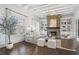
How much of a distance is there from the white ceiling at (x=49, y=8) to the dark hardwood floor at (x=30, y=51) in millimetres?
722

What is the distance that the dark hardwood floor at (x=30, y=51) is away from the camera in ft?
7.79

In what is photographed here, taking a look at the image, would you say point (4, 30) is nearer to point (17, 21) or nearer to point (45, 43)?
point (17, 21)

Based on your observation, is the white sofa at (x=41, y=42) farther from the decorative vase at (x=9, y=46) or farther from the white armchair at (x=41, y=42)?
the decorative vase at (x=9, y=46)

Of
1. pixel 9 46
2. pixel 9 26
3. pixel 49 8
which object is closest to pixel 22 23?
pixel 9 26

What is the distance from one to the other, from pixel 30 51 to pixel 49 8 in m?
1.00

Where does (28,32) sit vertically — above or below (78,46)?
above

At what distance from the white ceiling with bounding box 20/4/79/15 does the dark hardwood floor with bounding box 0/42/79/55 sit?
0.72 meters

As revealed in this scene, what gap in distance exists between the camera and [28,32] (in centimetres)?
239

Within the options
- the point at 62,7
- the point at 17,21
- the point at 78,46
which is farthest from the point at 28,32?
the point at 78,46

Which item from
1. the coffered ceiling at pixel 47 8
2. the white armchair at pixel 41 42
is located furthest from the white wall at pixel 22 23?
the white armchair at pixel 41 42

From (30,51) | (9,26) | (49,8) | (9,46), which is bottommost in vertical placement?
(30,51)

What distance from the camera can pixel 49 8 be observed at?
237 cm

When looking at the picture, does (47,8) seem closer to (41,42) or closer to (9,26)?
(41,42)

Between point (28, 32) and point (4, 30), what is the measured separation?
0.50m
